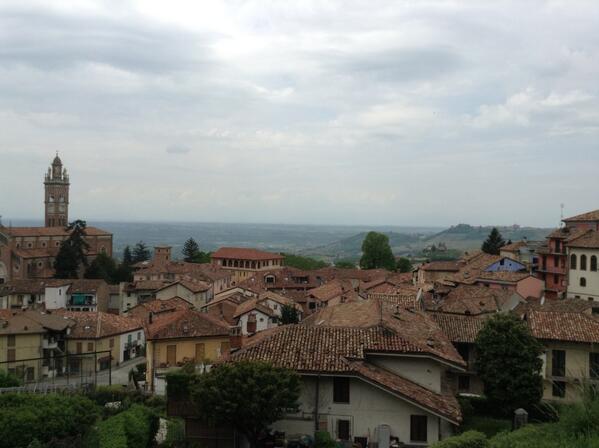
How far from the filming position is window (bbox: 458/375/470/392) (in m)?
30.7

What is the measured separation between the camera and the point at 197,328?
1305 inches

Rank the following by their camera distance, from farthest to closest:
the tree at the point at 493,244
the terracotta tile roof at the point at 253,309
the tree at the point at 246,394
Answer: the tree at the point at 493,244 → the terracotta tile roof at the point at 253,309 → the tree at the point at 246,394

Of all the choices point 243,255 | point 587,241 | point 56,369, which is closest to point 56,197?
point 243,255

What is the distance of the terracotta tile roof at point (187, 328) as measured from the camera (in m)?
32.2

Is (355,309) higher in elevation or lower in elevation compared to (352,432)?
higher

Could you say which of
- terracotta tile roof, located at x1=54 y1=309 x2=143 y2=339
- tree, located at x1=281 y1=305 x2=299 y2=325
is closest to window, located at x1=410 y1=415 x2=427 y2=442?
terracotta tile roof, located at x1=54 y1=309 x2=143 y2=339

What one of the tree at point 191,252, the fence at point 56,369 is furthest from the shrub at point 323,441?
the tree at point 191,252

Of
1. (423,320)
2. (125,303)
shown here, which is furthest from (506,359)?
(125,303)

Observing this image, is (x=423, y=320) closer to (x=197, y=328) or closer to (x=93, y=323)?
(x=197, y=328)

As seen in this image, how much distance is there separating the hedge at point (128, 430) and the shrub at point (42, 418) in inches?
23.8

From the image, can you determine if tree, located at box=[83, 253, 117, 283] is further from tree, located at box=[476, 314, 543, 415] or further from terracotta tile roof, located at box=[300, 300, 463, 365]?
tree, located at box=[476, 314, 543, 415]

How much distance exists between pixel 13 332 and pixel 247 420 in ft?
92.9

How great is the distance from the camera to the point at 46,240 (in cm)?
10069

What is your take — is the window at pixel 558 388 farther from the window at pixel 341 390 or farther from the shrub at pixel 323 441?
the shrub at pixel 323 441
